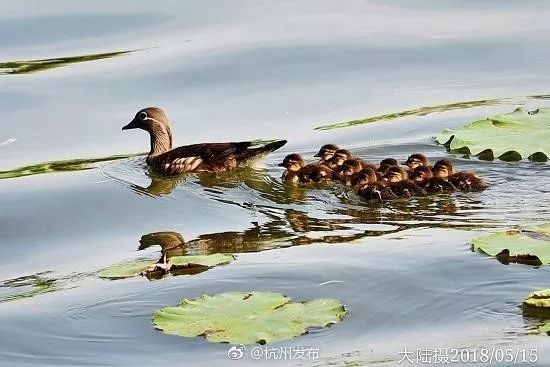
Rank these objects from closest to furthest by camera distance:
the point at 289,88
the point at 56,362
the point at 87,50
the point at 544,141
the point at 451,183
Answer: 1. the point at 56,362
2. the point at 451,183
3. the point at 544,141
4. the point at 289,88
5. the point at 87,50

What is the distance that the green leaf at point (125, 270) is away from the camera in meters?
7.46

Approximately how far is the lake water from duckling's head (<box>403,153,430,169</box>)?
370mm

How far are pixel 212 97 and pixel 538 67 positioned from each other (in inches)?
115

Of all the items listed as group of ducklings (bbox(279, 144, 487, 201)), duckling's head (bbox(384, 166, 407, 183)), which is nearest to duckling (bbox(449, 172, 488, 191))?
group of ducklings (bbox(279, 144, 487, 201))

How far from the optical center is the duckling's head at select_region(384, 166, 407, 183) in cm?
909

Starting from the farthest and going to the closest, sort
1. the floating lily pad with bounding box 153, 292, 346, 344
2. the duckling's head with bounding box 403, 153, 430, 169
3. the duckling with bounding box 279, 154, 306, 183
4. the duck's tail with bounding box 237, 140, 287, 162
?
the duck's tail with bounding box 237, 140, 287, 162 < the duckling with bounding box 279, 154, 306, 183 < the duckling's head with bounding box 403, 153, 430, 169 < the floating lily pad with bounding box 153, 292, 346, 344

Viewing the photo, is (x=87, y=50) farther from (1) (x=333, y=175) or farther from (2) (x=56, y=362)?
(2) (x=56, y=362)

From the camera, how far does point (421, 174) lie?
9.11 m

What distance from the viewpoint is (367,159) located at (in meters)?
10.2

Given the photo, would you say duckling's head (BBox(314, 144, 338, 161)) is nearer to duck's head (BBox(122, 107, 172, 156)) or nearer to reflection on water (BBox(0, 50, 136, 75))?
duck's head (BBox(122, 107, 172, 156))

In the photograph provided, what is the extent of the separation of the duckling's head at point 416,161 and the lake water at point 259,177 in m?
0.37

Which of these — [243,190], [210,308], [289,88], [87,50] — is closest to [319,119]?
[289,88]

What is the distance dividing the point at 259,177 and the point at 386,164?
1.02 meters

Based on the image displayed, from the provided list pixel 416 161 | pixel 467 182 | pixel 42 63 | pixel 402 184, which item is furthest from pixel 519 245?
pixel 42 63
